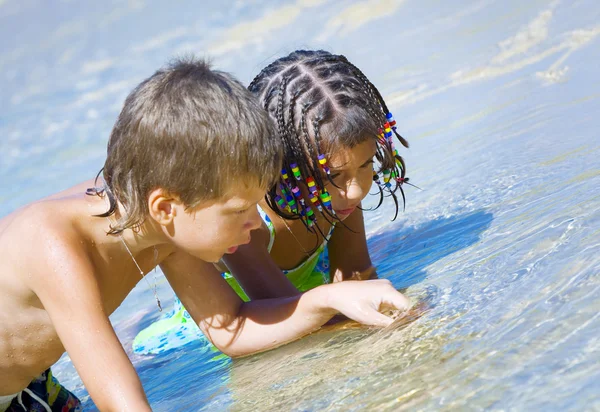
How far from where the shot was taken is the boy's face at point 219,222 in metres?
2.32

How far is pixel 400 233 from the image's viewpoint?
423cm

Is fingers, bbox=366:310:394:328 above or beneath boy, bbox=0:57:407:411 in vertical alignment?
beneath

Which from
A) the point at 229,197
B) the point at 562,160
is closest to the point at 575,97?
the point at 562,160

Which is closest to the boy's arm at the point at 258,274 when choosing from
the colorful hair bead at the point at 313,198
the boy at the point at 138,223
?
the colorful hair bead at the point at 313,198

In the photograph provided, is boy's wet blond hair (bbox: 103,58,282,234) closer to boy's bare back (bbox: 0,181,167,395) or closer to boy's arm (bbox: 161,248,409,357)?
boy's bare back (bbox: 0,181,167,395)

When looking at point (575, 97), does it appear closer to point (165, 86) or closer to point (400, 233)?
point (400, 233)

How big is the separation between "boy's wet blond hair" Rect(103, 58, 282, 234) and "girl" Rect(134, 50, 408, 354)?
0.55 meters

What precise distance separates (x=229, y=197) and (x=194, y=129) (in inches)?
9.2

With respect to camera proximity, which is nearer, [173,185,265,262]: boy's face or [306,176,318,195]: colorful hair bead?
[173,185,265,262]: boy's face

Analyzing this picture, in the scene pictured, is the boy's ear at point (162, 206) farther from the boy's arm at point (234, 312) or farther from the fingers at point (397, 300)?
the fingers at point (397, 300)

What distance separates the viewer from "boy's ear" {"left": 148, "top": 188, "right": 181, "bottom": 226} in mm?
2311

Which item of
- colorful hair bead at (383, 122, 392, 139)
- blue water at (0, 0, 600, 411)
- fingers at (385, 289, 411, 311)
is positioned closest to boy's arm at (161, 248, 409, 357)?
blue water at (0, 0, 600, 411)

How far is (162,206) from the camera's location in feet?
7.71

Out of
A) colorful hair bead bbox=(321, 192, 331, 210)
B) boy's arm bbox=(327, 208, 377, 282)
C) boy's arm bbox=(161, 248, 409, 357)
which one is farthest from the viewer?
boy's arm bbox=(327, 208, 377, 282)
